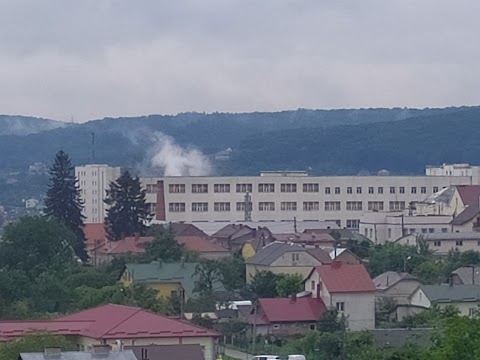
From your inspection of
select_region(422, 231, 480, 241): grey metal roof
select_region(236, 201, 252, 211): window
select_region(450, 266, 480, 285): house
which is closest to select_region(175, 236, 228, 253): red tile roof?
select_region(422, 231, 480, 241): grey metal roof

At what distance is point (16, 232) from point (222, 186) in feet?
104

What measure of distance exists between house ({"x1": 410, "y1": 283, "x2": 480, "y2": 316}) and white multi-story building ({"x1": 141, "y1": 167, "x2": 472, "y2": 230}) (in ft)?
122

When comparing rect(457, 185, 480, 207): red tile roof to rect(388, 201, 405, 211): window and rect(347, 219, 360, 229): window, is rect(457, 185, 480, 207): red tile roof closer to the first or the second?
rect(388, 201, 405, 211): window

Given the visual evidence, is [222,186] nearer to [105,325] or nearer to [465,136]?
[105,325]

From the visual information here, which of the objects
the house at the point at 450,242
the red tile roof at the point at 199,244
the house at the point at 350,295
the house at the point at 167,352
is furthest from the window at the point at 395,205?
the house at the point at 167,352

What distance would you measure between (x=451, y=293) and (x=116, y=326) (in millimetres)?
15058

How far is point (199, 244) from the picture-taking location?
68.9 m

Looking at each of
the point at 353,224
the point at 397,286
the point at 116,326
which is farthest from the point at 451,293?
the point at 353,224

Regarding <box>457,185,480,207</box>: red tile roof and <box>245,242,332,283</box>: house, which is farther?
<box>457,185,480,207</box>: red tile roof

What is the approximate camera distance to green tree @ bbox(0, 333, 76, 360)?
31.1m

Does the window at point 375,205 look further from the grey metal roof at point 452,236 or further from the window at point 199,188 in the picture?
the grey metal roof at point 452,236

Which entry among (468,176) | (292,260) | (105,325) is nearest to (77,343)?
(105,325)

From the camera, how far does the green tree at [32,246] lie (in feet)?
181

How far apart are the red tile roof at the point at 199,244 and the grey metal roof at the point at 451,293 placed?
18.3m
